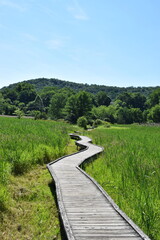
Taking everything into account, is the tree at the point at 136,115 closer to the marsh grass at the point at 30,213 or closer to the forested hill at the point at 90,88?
the marsh grass at the point at 30,213

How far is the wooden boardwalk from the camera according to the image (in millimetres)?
3719

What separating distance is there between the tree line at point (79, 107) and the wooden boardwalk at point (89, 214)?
42105mm

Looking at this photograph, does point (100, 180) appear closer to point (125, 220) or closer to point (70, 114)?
point (125, 220)

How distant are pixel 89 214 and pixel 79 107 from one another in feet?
192

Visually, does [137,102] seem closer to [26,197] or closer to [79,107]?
[79,107]

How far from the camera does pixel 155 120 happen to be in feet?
225

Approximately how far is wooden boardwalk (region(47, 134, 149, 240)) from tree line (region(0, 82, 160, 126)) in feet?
138

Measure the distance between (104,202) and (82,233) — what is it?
158cm

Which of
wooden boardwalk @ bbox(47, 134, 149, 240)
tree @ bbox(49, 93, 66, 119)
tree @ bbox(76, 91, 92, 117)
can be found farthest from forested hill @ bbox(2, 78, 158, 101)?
wooden boardwalk @ bbox(47, 134, 149, 240)

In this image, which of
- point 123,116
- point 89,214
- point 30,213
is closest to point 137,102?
point 123,116

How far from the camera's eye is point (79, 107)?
62.6 m

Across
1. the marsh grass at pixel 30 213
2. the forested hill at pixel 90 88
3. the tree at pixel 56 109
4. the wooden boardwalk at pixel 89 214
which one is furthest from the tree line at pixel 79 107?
the forested hill at pixel 90 88

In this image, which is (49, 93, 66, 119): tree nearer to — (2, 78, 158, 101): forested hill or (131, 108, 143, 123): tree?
(131, 108, 143, 123): tree

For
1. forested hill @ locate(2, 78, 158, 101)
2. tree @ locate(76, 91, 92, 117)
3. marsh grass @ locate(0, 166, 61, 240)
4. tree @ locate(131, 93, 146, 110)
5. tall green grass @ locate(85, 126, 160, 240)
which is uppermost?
forested hill @ locate(2, 78, 158, 101)
